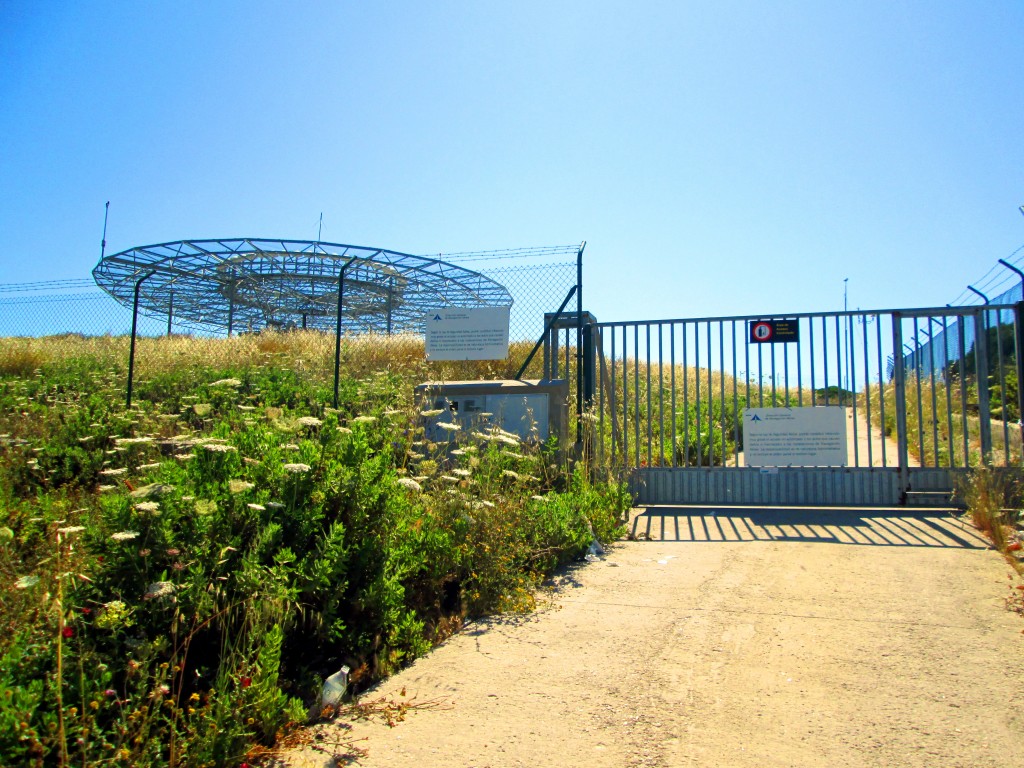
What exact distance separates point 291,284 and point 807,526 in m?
17.8

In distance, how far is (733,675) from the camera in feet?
11.4

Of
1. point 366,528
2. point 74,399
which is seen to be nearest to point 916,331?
point 366,528

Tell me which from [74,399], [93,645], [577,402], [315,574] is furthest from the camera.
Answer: [74,399]

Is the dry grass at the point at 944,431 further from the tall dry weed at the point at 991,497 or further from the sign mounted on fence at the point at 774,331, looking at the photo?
the sign mounted on fence at the point at 774,331

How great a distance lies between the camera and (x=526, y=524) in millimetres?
5441

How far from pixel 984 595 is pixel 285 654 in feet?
15.1

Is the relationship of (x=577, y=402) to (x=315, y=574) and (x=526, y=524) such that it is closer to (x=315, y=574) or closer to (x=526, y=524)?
(x=526, y=524)

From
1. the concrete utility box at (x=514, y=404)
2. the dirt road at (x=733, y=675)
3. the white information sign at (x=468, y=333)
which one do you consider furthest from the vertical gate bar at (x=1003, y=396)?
the white information sign at (x=468, y=333)

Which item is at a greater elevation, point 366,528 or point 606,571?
point 366,528

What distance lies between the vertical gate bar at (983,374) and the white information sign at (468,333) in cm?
568

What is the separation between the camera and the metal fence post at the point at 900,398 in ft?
27.1

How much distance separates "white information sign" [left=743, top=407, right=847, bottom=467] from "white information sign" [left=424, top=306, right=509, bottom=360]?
3.24 meters

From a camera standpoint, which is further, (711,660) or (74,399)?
(74,399)

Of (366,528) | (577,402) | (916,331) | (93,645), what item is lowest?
(93,645)
